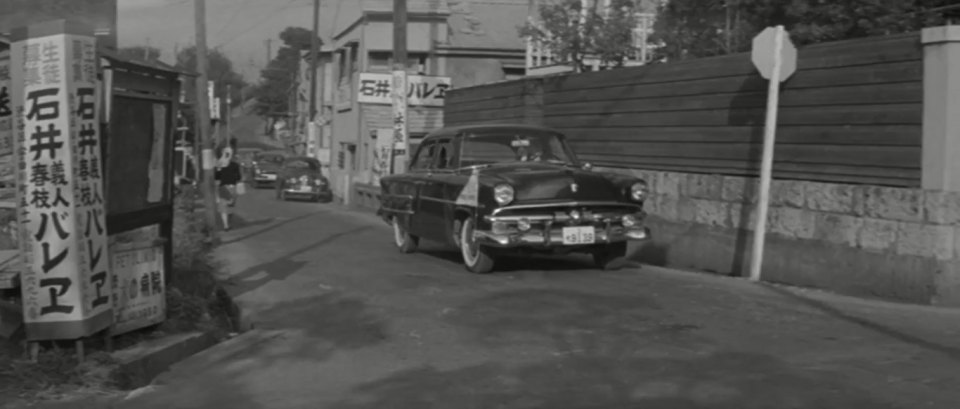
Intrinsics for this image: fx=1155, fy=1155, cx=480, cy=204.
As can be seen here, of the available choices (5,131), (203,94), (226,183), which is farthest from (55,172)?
(203,94)

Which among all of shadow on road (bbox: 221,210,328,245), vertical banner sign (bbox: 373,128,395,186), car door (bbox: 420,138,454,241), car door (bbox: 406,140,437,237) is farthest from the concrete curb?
vertical banner sign (bbox: 373,128,395,186)

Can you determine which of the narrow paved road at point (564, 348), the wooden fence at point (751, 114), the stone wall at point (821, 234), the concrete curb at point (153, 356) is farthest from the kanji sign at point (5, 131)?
the wooden fence at point (751, 114)

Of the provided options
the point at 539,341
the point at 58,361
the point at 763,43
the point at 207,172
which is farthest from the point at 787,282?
the point at 207,172

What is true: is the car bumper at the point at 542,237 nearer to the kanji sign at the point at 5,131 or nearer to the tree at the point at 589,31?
the kanji sign at the point at 5,131

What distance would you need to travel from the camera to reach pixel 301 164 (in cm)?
4447

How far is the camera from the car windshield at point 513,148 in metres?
13.7

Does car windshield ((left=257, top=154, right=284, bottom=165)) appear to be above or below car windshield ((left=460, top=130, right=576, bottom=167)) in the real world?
below

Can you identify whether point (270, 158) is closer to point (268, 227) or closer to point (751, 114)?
point (268, 227)

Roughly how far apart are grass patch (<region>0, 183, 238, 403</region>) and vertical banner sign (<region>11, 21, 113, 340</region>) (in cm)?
22

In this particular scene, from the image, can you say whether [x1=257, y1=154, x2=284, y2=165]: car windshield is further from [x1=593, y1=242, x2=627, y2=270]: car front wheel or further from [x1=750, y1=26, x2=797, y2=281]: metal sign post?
[x1=750, y1=26, x2=797, y2=281]: metal sign post

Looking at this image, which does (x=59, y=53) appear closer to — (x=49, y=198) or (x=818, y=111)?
(x=49, y=198)

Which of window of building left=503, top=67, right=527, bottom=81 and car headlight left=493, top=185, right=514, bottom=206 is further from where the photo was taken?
window of building left=503, top=67, right=527, bottom=81

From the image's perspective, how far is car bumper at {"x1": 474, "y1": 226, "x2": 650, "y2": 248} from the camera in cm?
1207

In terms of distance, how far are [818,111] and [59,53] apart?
791 centimetres
